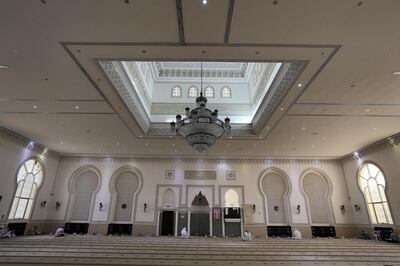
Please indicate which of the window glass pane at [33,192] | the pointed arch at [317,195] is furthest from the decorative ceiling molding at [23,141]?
the pointed arch at [317,195]

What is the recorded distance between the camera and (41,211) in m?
12.4

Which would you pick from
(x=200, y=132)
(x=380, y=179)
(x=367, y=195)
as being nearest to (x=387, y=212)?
(x=367, y=195)

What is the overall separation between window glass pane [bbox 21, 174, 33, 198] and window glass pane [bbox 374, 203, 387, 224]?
690 inches

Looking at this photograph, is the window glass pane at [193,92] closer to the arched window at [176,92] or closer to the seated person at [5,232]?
the arched window at [176,92]

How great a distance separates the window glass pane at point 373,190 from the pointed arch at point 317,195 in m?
2.01

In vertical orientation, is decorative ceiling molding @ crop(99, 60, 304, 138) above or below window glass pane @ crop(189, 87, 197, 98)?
below

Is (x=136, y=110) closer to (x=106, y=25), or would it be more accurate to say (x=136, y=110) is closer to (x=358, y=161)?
(x=106, y=25)

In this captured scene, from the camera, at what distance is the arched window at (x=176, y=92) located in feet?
36.6

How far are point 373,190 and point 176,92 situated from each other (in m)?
11.1

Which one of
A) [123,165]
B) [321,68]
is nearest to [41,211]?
[123,165]

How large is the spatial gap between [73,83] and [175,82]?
230 inches

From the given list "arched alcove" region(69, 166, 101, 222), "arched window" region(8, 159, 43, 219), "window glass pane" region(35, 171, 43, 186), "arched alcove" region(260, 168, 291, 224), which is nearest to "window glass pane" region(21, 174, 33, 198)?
"arched window" region(8, 159, 43, 219)

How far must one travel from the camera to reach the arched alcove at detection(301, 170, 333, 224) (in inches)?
506

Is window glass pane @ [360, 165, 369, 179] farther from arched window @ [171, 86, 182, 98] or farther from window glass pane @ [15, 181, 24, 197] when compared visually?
window glass pane @ [15, 181, 24, 197]
